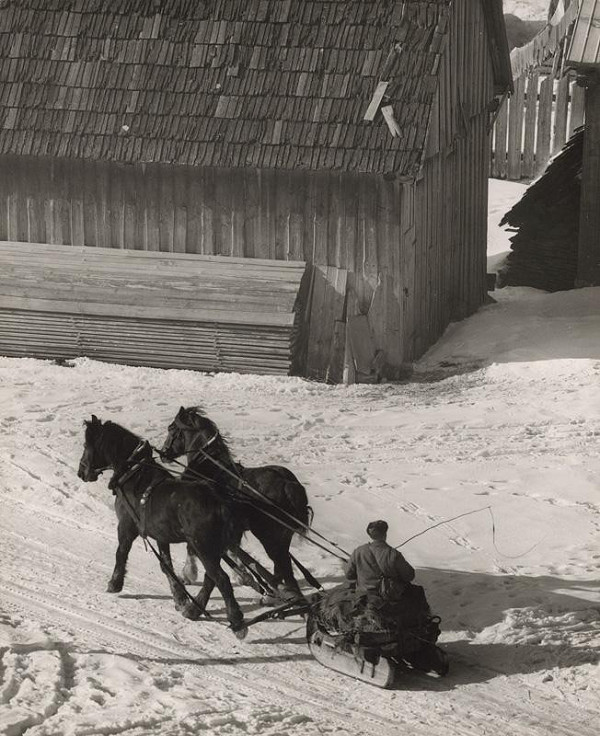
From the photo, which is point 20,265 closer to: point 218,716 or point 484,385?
point 484,385

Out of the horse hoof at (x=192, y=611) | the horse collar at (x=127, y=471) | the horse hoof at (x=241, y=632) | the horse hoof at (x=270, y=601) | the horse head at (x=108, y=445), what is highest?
the horse head at (x=108, y=445)

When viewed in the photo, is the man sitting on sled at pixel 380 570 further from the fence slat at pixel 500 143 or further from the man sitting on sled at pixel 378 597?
the fence slat at pixel 500 143

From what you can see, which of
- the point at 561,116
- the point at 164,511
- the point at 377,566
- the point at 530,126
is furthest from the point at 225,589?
the point at 530,126

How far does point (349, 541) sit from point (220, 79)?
8.14 metres

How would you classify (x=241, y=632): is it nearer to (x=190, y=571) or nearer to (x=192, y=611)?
(x=192, y=611)

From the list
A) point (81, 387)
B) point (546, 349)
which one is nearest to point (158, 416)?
point (81, 387)

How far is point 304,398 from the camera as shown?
17.7 metres

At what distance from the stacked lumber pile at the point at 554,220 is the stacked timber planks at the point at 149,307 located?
5883 millimetres

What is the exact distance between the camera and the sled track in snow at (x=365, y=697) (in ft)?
31.6

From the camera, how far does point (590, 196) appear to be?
21.1 m

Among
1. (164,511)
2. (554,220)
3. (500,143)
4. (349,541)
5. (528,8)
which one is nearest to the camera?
(164,511)

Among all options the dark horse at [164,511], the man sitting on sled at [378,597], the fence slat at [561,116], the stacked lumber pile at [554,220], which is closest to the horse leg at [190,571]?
the dark horse at [164,511]

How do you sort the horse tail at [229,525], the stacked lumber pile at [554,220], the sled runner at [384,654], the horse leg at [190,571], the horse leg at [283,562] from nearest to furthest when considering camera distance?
the sled runner at [384,654]
the horse tail at [229,525]
the horse leg at [283,562]
the horse leg at [190,571]
the stacked lumber pile at [554,220]

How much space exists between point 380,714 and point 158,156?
10.6m
